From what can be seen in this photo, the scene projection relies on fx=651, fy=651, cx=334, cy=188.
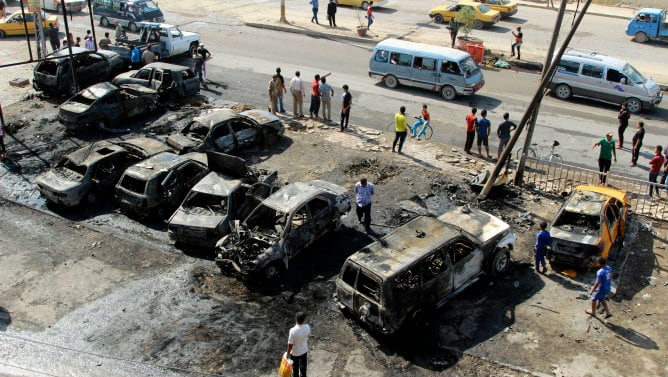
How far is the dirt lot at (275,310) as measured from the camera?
445 inches

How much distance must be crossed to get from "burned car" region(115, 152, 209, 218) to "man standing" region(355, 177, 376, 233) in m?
4.05

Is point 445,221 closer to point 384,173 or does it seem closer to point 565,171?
point 384,173

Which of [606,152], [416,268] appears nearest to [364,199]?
[416,268]

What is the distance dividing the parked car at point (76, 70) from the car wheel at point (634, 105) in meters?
19.6

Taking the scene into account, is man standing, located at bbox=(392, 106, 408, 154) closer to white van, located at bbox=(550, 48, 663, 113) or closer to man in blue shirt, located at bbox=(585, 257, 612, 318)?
man in blue shirt, located at bbox=(585, 257, 612, 318)

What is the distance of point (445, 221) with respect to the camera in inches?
556

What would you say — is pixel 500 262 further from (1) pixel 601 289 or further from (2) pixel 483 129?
(2) pixel 483 129

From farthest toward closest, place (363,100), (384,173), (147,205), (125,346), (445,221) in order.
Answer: (363,100) < (384,173) < (147,205) < (445,221) < (125,346)

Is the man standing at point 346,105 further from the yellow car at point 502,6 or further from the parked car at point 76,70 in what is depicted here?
the yellow car at point 502,6

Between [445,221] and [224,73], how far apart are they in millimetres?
15967

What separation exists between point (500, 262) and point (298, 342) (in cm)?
547

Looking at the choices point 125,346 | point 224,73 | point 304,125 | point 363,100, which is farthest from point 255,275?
point 224,73

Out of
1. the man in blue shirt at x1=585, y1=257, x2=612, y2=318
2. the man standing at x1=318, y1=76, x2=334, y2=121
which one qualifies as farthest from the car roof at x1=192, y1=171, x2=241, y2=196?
the man in blue shirt at x1=585, y1=257, x2=612, y2=318

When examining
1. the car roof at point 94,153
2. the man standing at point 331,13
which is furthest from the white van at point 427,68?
the car roof at point 94,153
